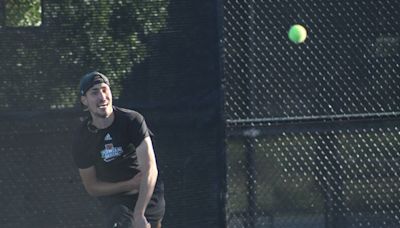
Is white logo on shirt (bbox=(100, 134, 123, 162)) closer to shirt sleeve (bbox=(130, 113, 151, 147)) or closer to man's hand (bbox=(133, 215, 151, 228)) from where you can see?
shirt sleeve (bbox=(130, 113, 151, 147))

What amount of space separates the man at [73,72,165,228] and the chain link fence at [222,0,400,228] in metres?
1.08

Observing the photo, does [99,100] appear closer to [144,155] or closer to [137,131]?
[137,131]

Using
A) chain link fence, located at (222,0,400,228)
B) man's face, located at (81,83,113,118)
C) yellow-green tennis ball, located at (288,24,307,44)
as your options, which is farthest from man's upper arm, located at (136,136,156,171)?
yellow-green tennis ball, located at (288,24,307,44)

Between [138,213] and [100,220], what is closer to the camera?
[138,213]

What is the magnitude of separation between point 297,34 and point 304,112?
53 cm

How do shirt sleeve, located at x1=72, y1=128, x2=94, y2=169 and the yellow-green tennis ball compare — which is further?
the yellow-green tennis ball

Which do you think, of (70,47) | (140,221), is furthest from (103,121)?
(70,47)

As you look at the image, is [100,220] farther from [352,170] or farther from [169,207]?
[352,170]

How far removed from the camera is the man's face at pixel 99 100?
14.1 feet

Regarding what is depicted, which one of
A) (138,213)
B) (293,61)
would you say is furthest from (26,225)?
(293,61)

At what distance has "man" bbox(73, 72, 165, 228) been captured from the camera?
4.31 metres

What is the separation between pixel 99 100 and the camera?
4.30 m

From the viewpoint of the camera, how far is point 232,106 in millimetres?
5500

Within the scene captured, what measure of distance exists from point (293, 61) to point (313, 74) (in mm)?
161
